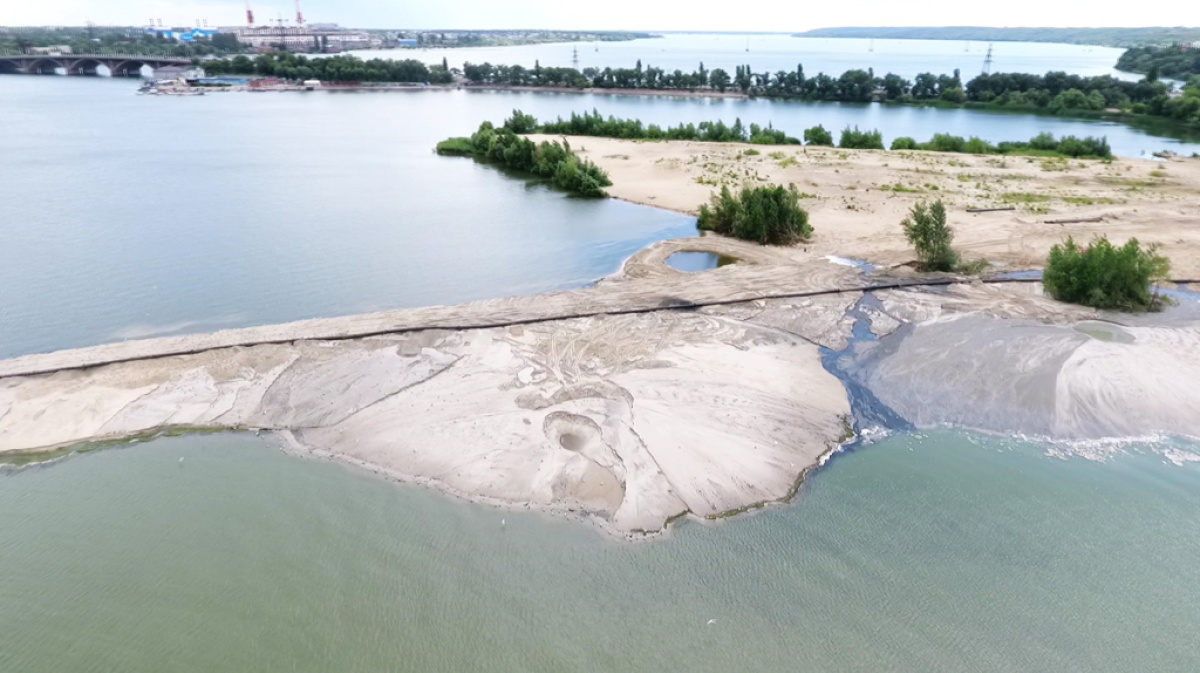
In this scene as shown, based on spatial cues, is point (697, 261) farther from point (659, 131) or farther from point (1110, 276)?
point (659, 131)

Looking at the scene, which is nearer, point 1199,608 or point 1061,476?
point 1199,608

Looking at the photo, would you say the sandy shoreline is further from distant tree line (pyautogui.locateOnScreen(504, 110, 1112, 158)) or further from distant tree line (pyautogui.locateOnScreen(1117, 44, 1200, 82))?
distant tree line (pyautogui.locateOnScreen(1117, 44, 1200, 82))

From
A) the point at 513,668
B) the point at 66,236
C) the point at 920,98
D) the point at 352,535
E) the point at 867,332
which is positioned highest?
the point at 920,98

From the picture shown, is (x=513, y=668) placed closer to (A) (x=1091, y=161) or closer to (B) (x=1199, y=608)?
(B) (x=1199, y=608)

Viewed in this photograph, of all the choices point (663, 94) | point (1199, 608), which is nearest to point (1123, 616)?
point (1199, 608)

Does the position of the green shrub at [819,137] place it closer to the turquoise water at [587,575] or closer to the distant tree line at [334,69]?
the turquoise water at [587,575]

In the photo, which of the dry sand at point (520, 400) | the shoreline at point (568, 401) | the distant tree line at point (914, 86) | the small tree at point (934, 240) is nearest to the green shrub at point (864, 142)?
the small tree at point (934, 240)
